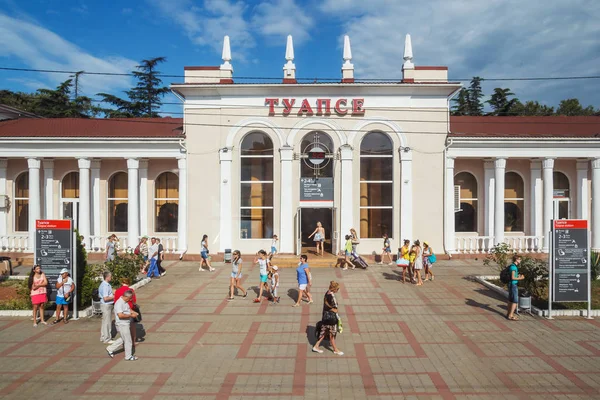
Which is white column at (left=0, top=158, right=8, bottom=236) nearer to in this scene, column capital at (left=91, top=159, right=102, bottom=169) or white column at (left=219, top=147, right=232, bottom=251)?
column capital at (left=91, top=159, right=102, bottom=169)

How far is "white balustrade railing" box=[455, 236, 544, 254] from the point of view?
20.8 meters

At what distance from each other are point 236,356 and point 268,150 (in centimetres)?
1386

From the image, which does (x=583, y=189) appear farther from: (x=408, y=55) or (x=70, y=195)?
(x=70, y=195)

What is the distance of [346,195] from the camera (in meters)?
20.7

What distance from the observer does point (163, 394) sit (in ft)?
23.4

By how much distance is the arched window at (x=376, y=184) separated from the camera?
834 inches

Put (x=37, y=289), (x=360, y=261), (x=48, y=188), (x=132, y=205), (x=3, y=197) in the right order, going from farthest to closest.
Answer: (x=48, y=188) < (x=3, y=197) < (x=132, y=205) < (x=360, y=261) < (x=37, y=289)

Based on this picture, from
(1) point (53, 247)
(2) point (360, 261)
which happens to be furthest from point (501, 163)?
(1) point (53, 247)

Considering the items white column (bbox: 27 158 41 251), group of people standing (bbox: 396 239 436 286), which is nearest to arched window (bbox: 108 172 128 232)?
white column (bbox: 27 158 41 251)

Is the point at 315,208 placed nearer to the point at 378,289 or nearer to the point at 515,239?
the point at 378,289

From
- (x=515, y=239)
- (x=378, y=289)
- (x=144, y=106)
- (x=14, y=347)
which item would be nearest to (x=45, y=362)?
(x=14, y=347)

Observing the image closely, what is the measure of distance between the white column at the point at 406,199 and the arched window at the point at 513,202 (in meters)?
5.92

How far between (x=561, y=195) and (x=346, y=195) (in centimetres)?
1223

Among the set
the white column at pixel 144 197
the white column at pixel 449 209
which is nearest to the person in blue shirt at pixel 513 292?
the white column at pixel 449 209
